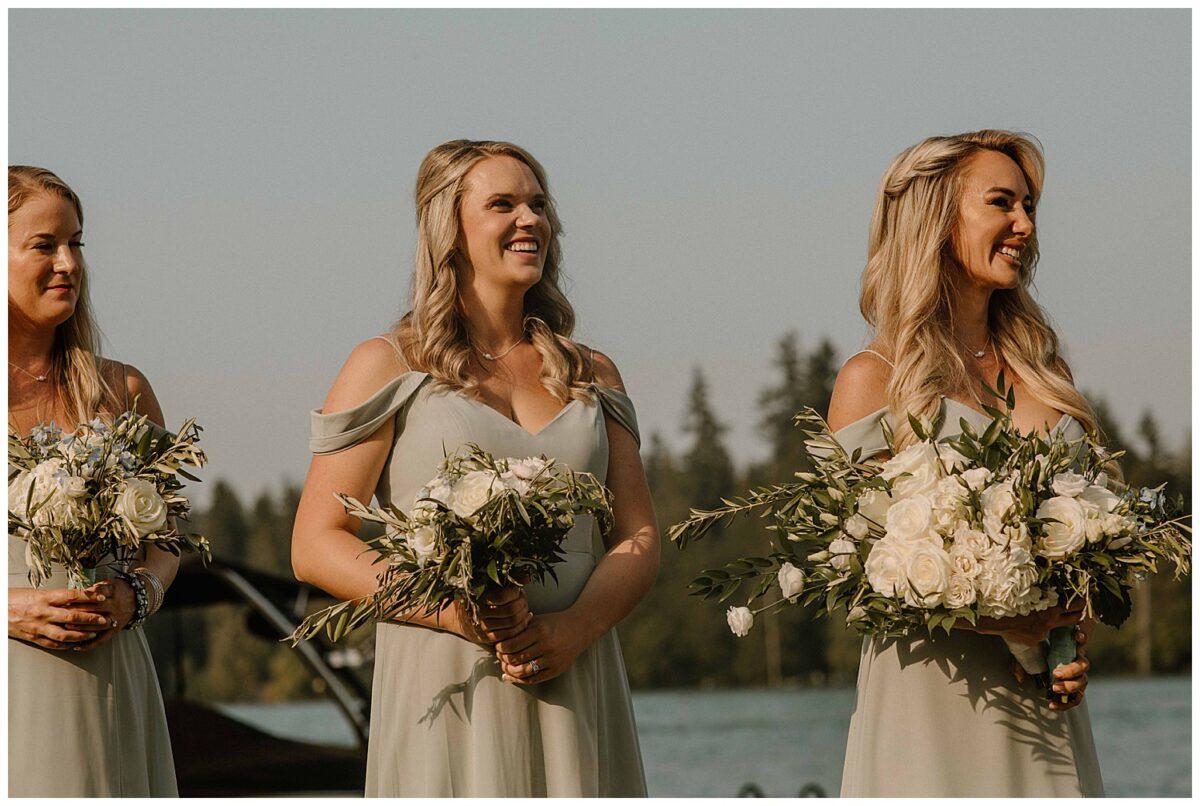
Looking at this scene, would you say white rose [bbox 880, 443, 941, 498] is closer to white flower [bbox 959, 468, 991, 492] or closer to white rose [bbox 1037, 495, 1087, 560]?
white flower [bbox 959, 468, 991, 492]

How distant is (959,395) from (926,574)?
3.36ft

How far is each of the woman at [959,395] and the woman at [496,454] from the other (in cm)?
88

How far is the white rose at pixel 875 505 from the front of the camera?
579cm

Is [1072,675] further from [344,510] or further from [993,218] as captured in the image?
[344,510]

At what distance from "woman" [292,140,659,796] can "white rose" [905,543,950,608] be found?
1054 millimetres

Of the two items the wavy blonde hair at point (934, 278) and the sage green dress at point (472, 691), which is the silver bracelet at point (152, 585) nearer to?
the sage green dress at point (472, 691)

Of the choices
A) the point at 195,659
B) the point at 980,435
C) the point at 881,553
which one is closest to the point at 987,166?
the point at 980,435

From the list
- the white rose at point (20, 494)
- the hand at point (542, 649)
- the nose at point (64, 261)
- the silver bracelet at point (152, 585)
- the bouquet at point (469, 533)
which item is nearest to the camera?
the bouquet at point (469, 533)

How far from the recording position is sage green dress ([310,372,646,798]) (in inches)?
239

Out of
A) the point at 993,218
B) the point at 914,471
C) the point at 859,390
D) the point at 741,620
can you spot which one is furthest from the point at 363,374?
the point at 993,218

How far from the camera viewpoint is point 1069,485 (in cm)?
565

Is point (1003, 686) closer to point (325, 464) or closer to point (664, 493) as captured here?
point (325, 464)

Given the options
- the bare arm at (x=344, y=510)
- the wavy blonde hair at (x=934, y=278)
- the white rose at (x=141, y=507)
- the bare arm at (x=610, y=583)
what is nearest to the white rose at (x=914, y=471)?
the wavy blonde hair at (x=934, y=278)

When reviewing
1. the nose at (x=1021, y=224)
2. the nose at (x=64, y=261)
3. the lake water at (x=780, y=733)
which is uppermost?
the nose at (x=64, y=261)
